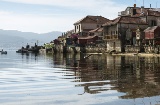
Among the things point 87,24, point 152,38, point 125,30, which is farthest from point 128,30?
point 87,24

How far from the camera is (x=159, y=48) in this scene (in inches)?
2286

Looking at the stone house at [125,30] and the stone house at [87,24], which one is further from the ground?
the stone house at [87,24]

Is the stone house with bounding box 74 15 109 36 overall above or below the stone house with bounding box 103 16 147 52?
above

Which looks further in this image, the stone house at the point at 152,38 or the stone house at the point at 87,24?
the stone house at the point at 87,24

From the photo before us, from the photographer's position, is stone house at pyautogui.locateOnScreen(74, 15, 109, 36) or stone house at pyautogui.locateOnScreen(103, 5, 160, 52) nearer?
stone house at pyautogui.locateOnScreen(103, 5, 160, 52)

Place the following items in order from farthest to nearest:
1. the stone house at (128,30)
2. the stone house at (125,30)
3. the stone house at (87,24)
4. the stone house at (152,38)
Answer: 1. the stone house at (87,24)
2. the stone house at (125,30)
3. the stone house at (128,30)
4. the stone house at (152,38)

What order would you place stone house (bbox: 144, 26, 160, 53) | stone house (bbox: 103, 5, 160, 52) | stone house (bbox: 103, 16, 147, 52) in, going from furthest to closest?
stone house (bbox: 103, 16, 147, 52)
stone house (bbox: 103, 5, 160, 52)
stone house (bbox: 144, 26, 160, 53)

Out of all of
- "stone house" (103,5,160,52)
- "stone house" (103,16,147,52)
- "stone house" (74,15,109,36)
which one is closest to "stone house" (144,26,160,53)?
"stone house" (103,5,160,52)

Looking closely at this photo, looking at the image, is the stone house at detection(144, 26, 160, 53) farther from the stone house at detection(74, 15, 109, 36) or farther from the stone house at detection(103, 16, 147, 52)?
the stone house at detection(74, 15, 109, 36)

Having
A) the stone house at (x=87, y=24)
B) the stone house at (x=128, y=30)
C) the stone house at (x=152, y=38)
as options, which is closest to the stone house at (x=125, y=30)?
the stone house at (x=128, y=30)

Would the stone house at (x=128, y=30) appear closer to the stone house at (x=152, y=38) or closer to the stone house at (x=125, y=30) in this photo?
the stone house at (x=125, y=30)

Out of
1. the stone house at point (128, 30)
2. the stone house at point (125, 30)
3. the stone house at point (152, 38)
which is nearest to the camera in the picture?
the stone house at point (152, 38)

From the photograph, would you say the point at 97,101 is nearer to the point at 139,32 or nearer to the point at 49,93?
the point at 49,93

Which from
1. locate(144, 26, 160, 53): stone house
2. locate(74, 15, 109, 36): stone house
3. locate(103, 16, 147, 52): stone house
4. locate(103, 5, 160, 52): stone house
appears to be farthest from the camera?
locate(74, 15, 109, 36): stone house
